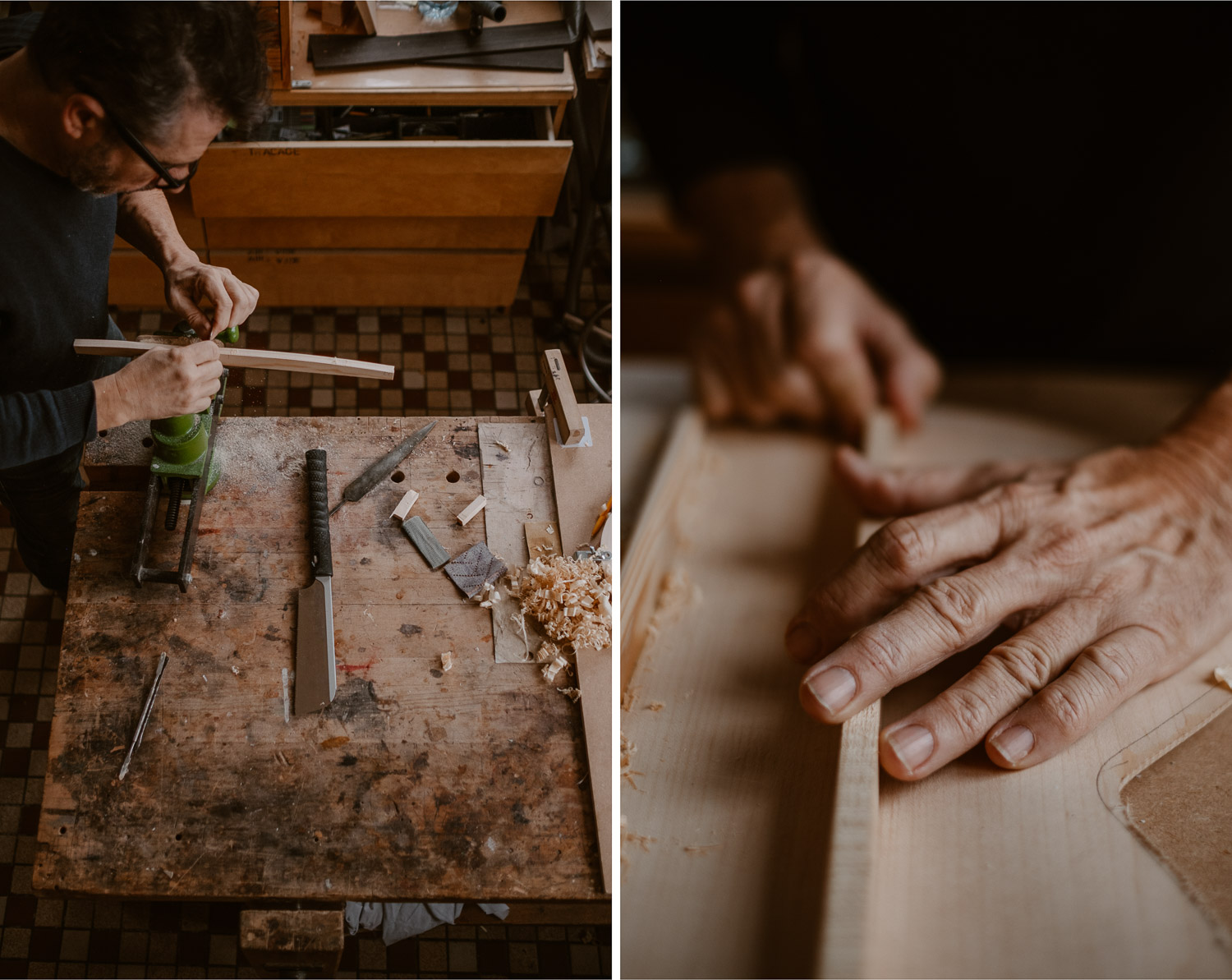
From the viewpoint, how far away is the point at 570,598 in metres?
0.89

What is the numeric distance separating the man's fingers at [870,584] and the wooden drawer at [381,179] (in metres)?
1.10

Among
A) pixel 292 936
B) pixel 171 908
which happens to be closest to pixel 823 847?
pixel 292 936

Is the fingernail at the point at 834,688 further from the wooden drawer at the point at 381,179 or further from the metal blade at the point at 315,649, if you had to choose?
the wooden drawer at the point at 381,179

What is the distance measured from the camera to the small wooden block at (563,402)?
1001mm

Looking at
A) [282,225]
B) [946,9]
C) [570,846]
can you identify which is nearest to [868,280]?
[946,9]

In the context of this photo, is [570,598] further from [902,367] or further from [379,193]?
[379,193]

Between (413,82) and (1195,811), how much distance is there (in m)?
1.41

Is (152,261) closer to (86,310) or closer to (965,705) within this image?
(86,310)

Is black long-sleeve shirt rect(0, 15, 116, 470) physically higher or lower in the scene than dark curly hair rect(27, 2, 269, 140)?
lower

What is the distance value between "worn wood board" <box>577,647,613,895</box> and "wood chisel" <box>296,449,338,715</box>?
25 centimetres

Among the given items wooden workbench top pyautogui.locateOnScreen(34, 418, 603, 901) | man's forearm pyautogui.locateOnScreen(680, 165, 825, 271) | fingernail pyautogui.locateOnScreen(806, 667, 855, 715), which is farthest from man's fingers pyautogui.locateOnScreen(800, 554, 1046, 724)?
wooden workbench top pyautogui.locateOnScreen(34, 418, 603, 901)

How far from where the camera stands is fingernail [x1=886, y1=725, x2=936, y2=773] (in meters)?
0.51

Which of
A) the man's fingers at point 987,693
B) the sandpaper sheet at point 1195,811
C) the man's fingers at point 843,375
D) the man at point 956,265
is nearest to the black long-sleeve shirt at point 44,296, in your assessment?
the man at point 956,265

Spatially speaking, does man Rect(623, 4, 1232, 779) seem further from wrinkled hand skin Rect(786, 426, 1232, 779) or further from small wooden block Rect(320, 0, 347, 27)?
small wooden block Rect(320, 0, 347, 27)
